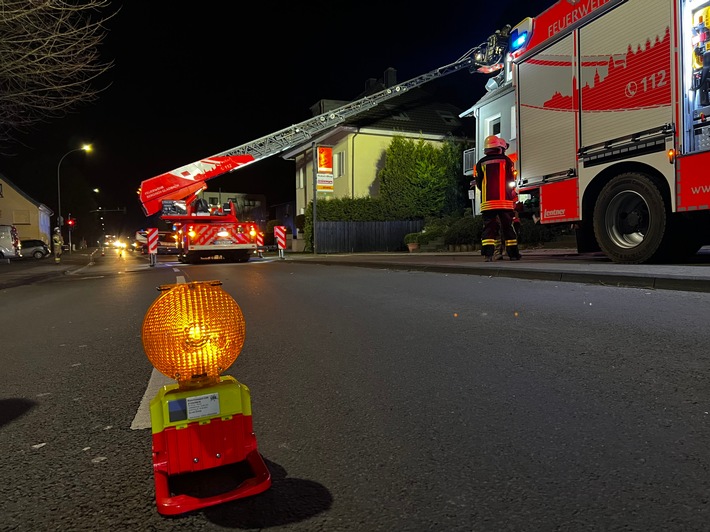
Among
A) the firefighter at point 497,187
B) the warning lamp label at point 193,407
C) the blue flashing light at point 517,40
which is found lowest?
the warning lamp label at point 193,407

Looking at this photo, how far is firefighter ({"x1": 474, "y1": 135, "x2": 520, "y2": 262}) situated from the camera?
10.7 meters

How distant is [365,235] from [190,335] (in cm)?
2826

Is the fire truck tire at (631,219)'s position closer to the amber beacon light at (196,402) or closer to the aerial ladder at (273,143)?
the aerial ladder at (273,143)

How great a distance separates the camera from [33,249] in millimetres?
36906

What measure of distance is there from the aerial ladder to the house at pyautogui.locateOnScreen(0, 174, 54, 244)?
40.9 meters

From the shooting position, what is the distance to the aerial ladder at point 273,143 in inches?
795

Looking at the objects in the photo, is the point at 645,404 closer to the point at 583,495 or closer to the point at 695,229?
the point at 583,495

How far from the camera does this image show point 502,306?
246 inches

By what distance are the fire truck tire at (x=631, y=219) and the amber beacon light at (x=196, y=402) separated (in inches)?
320

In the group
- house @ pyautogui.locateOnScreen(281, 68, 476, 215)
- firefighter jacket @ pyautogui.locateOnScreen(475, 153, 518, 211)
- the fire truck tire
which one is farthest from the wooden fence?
the fire truck tire

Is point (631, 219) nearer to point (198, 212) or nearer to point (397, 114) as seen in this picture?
point (198, 212)

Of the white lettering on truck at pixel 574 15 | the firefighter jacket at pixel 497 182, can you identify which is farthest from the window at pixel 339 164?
the white lettering on truck at pixel 574 15

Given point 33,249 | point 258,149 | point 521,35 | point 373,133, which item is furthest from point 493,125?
point 33,249

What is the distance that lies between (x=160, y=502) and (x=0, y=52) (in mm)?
9383
